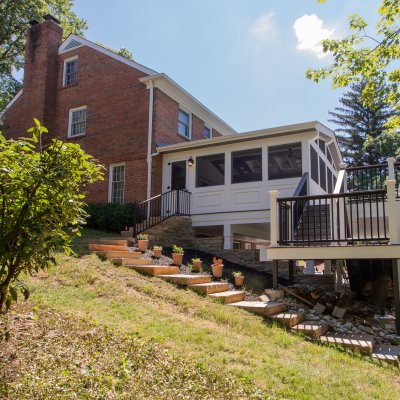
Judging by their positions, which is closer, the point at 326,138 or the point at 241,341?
the point at 241,341

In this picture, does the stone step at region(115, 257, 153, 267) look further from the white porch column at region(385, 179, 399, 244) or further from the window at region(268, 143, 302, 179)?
the window at region(268, 143, 302, 179)

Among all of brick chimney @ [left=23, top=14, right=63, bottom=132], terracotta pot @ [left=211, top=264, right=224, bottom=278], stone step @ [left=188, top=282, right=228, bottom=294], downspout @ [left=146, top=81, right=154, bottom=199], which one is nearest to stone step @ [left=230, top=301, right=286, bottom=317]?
stone step @ [left=188, top=282, right=228, bottom=294]

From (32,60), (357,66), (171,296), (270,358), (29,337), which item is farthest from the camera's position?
(32,60)

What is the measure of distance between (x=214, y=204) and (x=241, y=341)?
825 centimetres

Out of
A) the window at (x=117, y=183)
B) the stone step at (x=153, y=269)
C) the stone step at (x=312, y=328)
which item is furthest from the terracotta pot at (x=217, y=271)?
the window at (x=117, y=183)

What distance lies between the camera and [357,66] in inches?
338

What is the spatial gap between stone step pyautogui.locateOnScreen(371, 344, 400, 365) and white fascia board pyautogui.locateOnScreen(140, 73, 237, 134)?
1145 cm

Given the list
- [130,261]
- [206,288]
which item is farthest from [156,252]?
[206,288]

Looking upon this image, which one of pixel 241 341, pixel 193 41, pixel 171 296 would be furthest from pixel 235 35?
pixel 241 341

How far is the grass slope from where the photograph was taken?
4191 mm

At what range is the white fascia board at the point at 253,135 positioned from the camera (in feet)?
38.5

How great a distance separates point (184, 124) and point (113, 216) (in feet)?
17.5

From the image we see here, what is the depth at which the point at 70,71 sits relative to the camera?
18016mm

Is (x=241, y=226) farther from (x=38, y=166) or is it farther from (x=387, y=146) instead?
(x=387, y=146)
